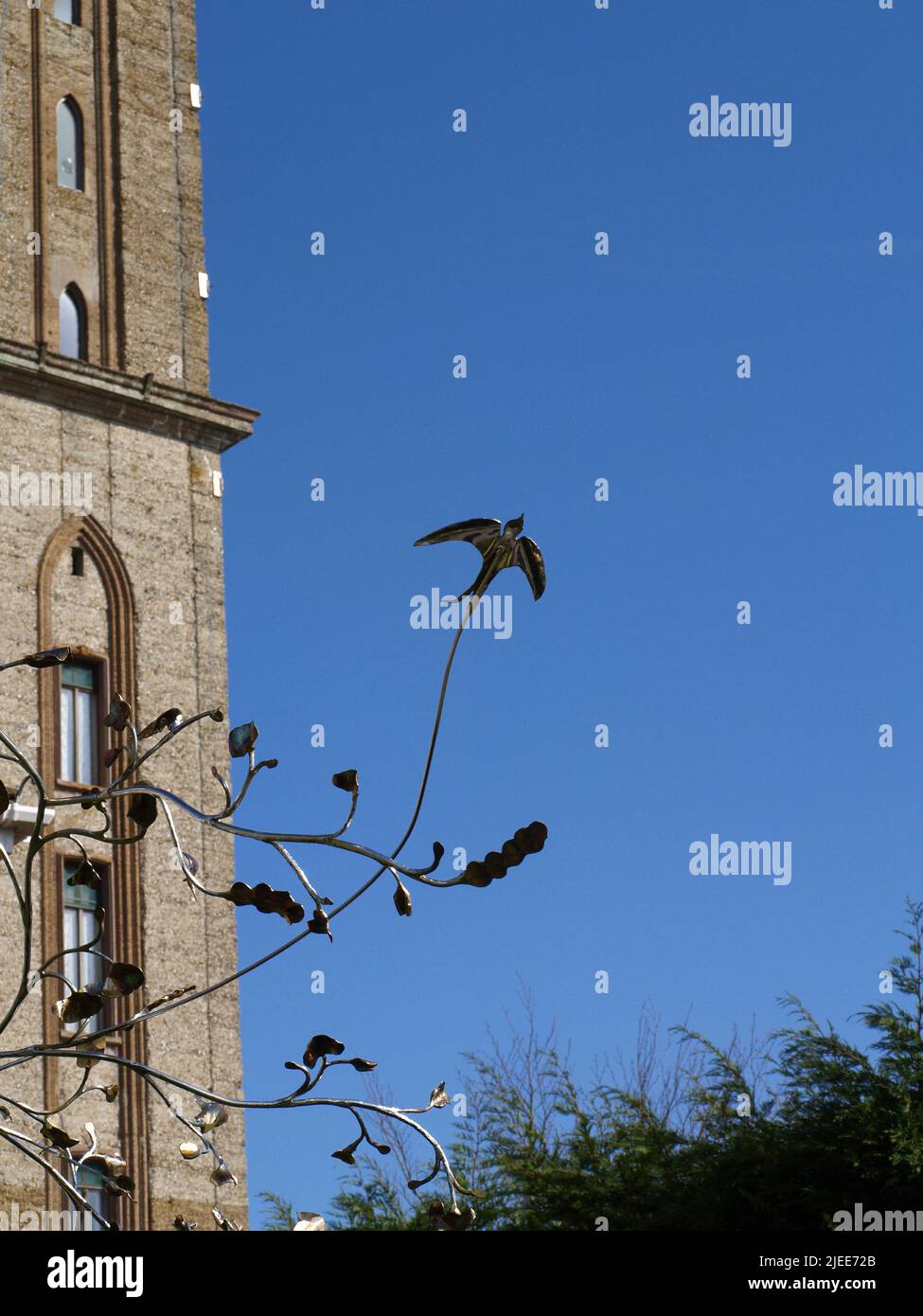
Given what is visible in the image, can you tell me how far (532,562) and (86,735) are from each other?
80.0ft

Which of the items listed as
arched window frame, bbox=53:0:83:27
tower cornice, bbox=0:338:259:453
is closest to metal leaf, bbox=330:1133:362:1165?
tower cornice, bbox=0:338:259:453

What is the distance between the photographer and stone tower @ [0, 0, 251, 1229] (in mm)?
28438

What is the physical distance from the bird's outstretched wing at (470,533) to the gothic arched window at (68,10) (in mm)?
29517

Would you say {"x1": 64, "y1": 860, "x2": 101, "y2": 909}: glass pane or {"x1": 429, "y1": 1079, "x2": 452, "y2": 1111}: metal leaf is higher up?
{"x1": 64, "y1": 860, "x2": 101, "y2": 909}: glass pane

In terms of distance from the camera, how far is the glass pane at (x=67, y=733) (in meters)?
29.1

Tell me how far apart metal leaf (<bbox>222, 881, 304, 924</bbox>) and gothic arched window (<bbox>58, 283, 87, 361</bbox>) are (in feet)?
86.3

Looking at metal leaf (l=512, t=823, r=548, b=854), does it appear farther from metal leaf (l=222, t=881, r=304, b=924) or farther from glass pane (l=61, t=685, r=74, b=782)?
glass pane (l=61, t=685, r=74, b=782)

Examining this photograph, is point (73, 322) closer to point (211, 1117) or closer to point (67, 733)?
point (67, 733)

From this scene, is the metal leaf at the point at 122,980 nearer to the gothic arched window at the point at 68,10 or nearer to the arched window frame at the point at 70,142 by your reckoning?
the arched window frame at the point at 70,142

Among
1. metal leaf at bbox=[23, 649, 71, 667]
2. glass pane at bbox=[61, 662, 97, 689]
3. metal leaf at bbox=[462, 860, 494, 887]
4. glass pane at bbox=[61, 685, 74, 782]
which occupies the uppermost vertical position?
glass pane at bbox=[61, 662, 97, 689]

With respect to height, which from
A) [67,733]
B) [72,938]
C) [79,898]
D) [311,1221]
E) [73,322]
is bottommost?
[311,1221]

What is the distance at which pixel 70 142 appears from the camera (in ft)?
107

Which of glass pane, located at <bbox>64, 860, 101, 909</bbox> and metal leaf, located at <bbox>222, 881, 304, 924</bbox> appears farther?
glass pane, located at <bbox>64, 860, 101, 909</bbox>

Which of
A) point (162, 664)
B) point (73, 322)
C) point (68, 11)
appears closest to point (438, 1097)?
point (162, 664)
